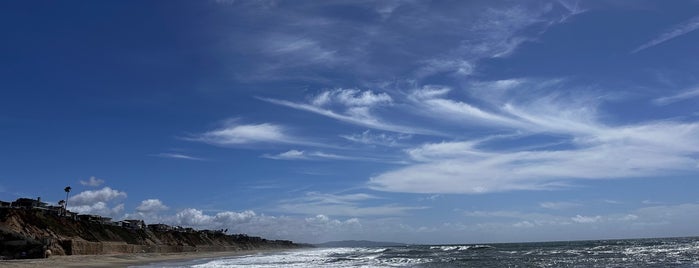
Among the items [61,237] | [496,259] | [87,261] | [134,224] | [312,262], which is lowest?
[496,259]

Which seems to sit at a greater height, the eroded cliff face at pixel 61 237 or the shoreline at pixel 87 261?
the eroded cliff face at pixel 61 237

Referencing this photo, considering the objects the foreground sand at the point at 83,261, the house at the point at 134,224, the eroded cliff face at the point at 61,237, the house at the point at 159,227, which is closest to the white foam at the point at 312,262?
the foreground sand at the point at 83,261

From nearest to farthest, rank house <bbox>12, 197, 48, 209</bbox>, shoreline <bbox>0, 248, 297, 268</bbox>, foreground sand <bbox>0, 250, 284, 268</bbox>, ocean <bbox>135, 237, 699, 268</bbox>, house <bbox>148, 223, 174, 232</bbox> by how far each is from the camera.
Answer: foreground sand <bbox>0, 250, 284, 268</bbox> < shoreline <bbox>0, 248, 297, 268</bbox> < ocean <bbox>135, 237, 699, 268</bbox> < house <bbox>12, 197, 48, 209</bbox> < house <bbox>148, 223, 174, 232</bbox>

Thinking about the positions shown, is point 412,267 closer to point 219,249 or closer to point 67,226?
point 67,226

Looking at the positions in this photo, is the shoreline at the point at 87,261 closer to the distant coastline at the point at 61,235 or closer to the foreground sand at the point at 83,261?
the foreground sand at the point at 83,261

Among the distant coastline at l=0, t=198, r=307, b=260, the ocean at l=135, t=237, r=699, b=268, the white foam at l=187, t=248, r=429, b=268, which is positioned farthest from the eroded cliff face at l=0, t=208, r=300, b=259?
the white foam at l=187, t=248, r=429, b=268

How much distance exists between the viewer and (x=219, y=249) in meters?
113

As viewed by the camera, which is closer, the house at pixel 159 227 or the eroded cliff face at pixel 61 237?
the eroded cliff face at pixel 61 237

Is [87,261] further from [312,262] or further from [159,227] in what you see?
[159,227]

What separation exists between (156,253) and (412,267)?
39.8 meters

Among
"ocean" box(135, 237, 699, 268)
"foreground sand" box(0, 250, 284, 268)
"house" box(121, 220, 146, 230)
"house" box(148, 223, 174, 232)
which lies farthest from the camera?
"house" box(148, 223, 174, 232)

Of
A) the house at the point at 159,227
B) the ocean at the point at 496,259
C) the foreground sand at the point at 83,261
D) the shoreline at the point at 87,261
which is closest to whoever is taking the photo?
the foreground sand at the point at 83,261

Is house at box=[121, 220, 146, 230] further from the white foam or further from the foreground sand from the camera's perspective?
the foreground sand

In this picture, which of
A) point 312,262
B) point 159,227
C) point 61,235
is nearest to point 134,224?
point 159,227
